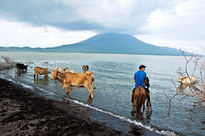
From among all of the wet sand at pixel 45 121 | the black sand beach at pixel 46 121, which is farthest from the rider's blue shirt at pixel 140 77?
the wet sand at pixel 45 121

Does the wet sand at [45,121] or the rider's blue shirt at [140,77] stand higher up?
the rider's blue shirt at [140,77]

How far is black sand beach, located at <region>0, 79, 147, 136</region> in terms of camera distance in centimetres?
560

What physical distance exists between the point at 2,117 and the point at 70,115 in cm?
308

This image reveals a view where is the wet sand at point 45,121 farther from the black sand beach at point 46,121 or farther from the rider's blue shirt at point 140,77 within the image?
the rider's blue shirt at point 140,77

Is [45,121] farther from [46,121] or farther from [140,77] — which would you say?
[140,77]

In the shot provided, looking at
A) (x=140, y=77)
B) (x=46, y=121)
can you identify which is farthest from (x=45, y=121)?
(x=140, y=77)

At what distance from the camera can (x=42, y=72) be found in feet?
62.7

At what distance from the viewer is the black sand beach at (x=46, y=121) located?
5598mm

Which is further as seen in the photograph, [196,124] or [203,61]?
[196,124]

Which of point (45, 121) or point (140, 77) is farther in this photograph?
point (140, 77)

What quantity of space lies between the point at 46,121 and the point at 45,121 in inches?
1.7

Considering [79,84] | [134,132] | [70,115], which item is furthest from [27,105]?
[134,132]

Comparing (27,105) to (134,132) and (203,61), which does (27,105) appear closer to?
(134,132)

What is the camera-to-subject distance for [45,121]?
640 cm
